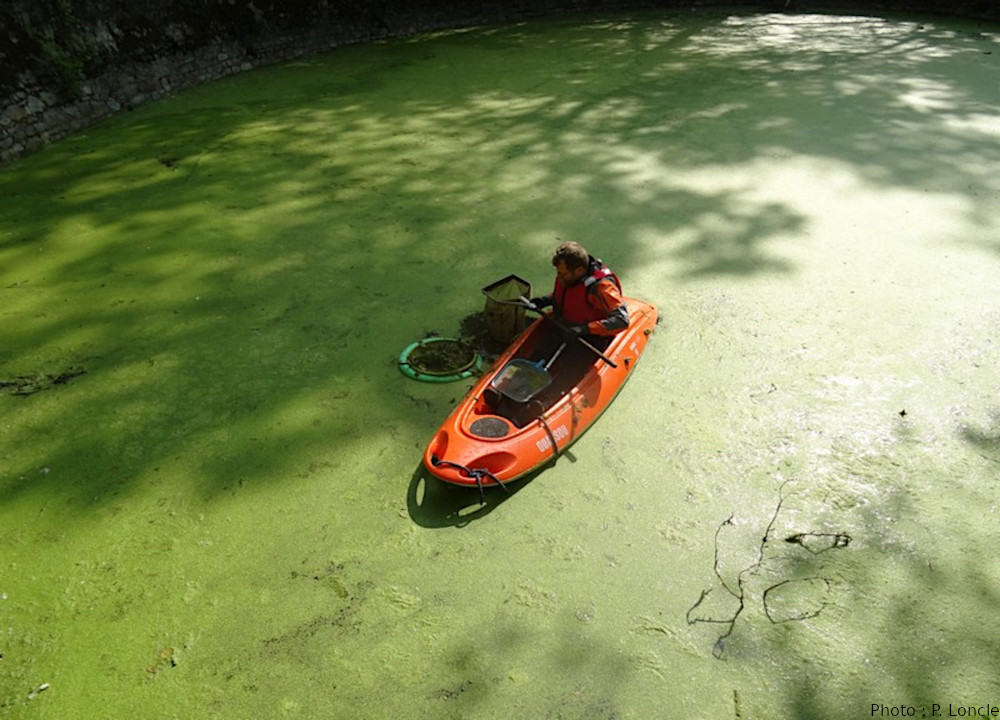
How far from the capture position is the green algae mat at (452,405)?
179cm

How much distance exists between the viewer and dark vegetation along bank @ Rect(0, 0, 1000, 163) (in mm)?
4973

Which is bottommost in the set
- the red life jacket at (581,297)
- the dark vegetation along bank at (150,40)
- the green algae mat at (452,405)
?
the green algae mat at (452,405)

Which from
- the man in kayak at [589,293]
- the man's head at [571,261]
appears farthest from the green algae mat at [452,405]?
the man's head at [571,261]

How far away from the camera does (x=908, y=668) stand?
1760 mm

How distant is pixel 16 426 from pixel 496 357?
1.93m

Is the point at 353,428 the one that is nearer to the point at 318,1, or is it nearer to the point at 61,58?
the point at 61,58

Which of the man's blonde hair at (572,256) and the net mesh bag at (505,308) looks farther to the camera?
the net mesh bag at (505,308)

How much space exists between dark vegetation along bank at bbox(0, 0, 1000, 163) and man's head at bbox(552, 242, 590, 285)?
450 cm

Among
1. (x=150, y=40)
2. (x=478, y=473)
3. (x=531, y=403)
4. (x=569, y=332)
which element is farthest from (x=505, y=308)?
(x=150, y=40)

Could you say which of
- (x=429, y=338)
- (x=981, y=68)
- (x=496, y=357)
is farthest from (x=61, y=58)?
(x=981, y=68)

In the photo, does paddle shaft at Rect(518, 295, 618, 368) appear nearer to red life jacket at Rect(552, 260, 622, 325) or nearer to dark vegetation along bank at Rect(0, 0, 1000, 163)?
red life jacket at Rect(552, 260, 622, 325)

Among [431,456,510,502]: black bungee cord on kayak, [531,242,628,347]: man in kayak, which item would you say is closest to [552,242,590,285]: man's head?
[531,242,628,347]: man in kayak

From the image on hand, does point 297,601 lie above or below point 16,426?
below

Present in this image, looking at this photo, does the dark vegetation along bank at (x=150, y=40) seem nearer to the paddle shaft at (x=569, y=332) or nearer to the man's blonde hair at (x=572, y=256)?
the paddle shaft at (x=569, y=332)
